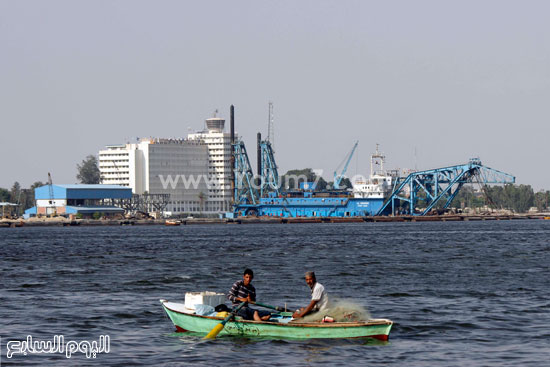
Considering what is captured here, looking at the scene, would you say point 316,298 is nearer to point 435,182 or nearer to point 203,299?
point 203,299

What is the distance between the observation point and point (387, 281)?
43.4m

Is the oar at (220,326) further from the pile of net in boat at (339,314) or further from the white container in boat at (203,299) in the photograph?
the pile of net in boat at (339,314)

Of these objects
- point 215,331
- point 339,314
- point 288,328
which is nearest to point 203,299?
point 215,331

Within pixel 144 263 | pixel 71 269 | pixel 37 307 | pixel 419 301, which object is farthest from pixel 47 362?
pixel 144 263

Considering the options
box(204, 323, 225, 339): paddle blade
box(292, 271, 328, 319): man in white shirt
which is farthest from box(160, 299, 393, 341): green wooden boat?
box(292, 271, 328, 319): man in white shirt

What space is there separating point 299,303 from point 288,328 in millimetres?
8624

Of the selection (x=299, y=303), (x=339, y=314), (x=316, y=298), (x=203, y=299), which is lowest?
(x=299, y=303)

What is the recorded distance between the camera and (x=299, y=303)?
33.5 m

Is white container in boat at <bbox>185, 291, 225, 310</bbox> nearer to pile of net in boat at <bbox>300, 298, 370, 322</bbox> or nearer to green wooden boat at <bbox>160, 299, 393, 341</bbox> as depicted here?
green wooden boat at <bbox>160, 299, 393, 341</bbox>

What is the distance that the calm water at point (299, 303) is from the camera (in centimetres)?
2361

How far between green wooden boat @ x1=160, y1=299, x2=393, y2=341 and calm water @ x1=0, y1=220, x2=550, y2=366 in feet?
0.93

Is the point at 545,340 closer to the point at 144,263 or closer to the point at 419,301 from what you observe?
the point at 419,301

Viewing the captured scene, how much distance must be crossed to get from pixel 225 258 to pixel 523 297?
31841 mm

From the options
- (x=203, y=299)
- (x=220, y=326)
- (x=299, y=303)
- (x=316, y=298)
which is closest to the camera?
(x=316, y=298)
